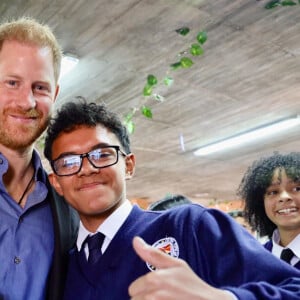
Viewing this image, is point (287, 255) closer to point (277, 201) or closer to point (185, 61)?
point (277, 201)

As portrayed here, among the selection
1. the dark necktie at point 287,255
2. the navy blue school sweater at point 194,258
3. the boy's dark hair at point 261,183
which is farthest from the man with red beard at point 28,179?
the boy's dark hair at point 261,183

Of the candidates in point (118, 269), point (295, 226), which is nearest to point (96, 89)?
point (295, 226)

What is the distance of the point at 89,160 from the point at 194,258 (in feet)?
1.44

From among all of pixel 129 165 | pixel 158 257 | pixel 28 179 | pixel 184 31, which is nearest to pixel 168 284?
pixel 158 257

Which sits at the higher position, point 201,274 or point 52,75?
point 52,75

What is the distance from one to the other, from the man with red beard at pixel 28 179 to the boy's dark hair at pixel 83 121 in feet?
0.19

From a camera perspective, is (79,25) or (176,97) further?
(176,97)

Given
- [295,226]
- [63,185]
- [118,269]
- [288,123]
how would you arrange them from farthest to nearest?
[288,123] < [295,226] < [63,185] < [118,269]

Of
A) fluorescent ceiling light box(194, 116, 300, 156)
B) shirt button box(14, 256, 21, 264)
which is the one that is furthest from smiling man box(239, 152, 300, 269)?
fluorescent ceiling light box(194, 116, 300, 156)

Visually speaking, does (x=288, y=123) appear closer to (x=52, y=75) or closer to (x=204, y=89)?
(x=204, y=89)

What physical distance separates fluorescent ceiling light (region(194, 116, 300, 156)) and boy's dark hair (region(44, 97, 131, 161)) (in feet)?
14.0

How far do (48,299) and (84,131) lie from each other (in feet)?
1.81

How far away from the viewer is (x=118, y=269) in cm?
122

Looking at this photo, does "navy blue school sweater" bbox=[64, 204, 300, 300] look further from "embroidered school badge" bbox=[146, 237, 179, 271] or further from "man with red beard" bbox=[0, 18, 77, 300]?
"man with red beard" bbox=[0, 18, 77, 300]
